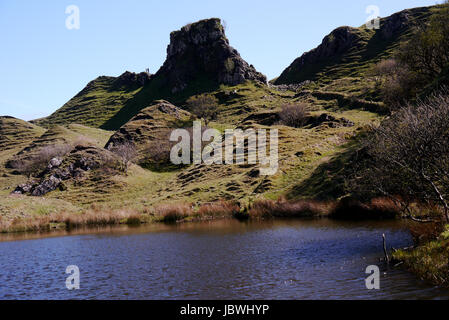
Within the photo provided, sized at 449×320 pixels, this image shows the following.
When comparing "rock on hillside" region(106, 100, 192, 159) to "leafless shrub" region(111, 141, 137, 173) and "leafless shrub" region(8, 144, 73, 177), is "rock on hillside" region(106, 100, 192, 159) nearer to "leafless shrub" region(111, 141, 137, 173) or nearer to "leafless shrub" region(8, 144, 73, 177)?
"leafless shrub" region(111, 141, 137, 173)

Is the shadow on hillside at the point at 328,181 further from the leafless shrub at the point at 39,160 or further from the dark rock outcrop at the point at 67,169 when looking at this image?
the leafless shrub at the point at 39,160

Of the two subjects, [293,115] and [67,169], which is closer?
[67,169]

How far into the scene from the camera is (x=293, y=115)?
131 metres

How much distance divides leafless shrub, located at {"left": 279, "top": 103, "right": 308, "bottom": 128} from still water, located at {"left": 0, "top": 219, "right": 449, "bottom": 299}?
82089 mm

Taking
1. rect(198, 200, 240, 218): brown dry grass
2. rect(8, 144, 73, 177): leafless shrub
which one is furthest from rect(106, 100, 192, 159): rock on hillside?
rect(198, 200, 240, 218): brown dry grass

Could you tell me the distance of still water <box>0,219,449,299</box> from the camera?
22359mm

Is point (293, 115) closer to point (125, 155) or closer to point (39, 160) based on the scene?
point (125, 155)

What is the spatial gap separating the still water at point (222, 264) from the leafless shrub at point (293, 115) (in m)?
82.1

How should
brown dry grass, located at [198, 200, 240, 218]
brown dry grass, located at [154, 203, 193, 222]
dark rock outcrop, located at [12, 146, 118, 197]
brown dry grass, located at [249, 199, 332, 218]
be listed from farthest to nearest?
dark rock outcrop, located at [12, 146, 118, 197], brown dry grass, located at [154, 203, 193, 222], brown dry grass, located at [198, 200, 240, 218], brown dry grass, located at [249, 199, 332, 218]

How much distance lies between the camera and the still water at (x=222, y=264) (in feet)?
73.4

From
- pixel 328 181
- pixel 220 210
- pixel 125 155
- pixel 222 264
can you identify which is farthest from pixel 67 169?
pixel 222 264

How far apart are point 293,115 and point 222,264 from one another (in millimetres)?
106884

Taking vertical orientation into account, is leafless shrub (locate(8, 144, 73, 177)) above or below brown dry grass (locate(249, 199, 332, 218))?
above
